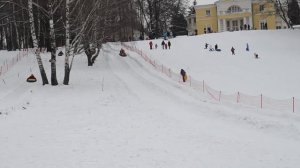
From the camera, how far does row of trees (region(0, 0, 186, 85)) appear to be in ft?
103

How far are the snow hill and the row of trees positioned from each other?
3222 mm

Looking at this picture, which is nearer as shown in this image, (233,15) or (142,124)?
(142,124)

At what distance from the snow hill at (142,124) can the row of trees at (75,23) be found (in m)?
3.22

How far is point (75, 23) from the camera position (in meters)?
38.5

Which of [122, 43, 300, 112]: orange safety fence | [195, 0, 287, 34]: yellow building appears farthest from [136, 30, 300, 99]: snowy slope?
[195, 0, 287, 34]: yellow building

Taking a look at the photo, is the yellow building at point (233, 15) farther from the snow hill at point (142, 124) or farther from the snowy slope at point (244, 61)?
the snow hill at point (142, 124)

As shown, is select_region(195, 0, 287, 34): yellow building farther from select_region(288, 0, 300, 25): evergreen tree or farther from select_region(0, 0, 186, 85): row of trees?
select_region(0, 0, 186, 85): row of trees

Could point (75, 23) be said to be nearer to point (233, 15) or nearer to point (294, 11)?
point (294, 11)

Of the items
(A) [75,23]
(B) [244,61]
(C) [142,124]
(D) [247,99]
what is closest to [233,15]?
(B) [244,61]

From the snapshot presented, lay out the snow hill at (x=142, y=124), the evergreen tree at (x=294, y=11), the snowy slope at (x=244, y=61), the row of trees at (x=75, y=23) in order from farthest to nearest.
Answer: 1. the evergreen tree at (x=294, y=11)
2. the snowy slope at (x=244, y=61)
3. the row of trees at (x=75, y=23)
4. the snow hill at (x=142, y=124)

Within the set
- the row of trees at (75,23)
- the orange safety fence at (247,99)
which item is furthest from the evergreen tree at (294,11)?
the orange safety fence at (247,99)

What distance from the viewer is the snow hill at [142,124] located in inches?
607

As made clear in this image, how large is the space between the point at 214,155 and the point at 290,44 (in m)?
49.0

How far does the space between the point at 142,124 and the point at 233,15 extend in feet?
251
